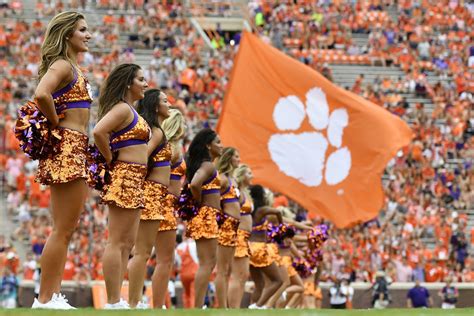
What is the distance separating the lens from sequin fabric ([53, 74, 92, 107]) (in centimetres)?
796

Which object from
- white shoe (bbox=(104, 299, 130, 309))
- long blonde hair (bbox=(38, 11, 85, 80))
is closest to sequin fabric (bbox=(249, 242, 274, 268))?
white shoe (bbox=(104, 299, 130, 309))

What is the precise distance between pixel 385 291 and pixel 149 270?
3868 mm

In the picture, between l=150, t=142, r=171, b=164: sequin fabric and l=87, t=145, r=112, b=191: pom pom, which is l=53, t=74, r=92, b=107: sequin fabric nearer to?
l=87, t=145, r=112, b=191: pom pom

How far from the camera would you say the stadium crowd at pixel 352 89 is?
75.3ft

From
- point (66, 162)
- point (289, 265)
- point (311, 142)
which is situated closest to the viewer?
point (66, 162)

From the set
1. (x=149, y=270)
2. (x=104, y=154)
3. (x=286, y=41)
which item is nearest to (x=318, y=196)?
(x=149, y=270)

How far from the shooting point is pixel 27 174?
924 inches

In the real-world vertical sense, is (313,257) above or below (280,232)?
below

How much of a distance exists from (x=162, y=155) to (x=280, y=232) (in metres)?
5.06

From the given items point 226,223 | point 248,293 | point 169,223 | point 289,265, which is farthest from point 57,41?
point 248,293

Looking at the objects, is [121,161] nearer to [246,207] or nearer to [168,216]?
[168,216]

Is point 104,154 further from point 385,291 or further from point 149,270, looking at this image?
point 385,291

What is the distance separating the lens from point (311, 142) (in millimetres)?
18000

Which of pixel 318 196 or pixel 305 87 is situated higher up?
pixel 305 87
